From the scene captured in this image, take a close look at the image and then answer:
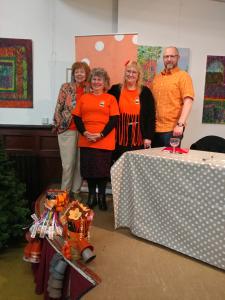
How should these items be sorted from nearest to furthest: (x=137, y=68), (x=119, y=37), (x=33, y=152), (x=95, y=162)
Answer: (x=137, y=68)
(x=95, y=162)
(x=119, y=37)
(x=33, y=152)

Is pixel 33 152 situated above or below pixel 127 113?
below

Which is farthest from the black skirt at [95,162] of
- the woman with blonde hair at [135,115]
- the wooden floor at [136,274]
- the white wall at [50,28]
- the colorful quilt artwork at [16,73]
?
the colorful quilt artwork at [16,73]

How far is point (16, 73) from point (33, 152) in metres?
0.99

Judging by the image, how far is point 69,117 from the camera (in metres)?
2.67

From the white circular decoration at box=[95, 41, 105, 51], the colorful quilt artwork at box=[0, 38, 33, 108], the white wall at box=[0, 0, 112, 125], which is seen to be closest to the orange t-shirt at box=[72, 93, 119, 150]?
the white circular decoration at box=[95, 41, 105, 51]

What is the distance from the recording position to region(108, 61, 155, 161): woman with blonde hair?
2.42 m

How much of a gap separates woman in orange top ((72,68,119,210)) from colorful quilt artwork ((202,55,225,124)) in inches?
63.0

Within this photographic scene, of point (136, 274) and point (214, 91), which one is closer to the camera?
point (136, 274)

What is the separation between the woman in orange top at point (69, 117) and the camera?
8.60ft

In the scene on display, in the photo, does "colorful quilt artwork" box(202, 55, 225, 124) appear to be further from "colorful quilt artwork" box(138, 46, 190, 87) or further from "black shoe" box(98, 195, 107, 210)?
"black shoe" box(98, 195, 107, 210)

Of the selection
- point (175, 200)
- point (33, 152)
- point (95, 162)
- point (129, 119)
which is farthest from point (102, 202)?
point (33, 152)

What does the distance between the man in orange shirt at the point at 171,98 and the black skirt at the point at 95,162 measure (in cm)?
51

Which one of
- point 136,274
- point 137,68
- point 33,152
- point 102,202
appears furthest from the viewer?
point 33,152

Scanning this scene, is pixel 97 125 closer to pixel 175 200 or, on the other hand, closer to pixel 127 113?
pixel 127 113
